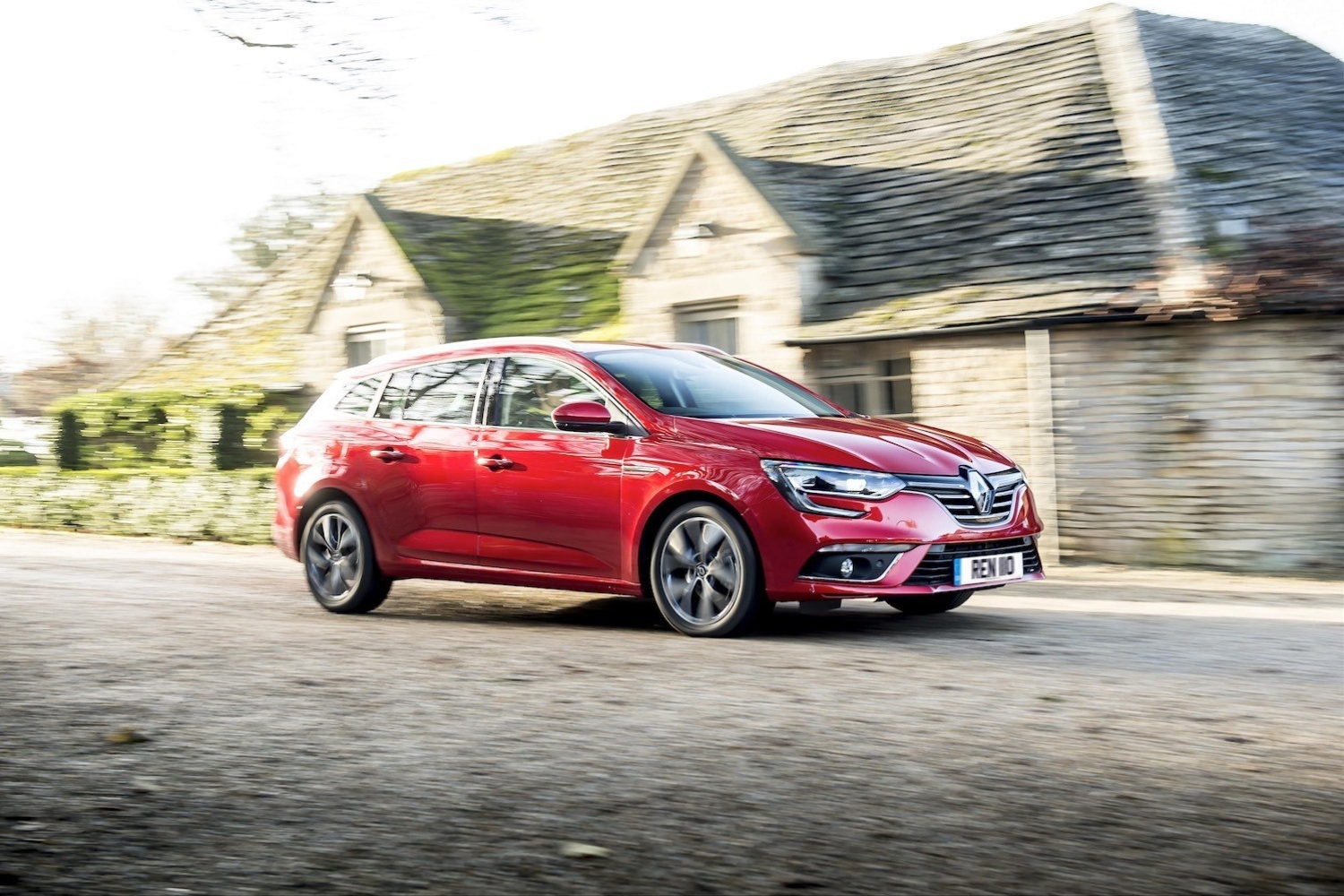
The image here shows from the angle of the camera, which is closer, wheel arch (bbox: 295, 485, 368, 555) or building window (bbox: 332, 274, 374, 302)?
wheel arch (bbox: 295, 485, 368, 555)

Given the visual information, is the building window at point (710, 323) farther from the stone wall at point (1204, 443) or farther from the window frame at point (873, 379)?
the stone wall at point (1204, 443)

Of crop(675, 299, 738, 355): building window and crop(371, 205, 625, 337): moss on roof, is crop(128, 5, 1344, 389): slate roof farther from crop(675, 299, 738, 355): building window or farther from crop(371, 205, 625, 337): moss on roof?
crop(675, 299, 738, 355): building window

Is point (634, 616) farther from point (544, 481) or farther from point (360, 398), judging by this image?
point (360, 398)

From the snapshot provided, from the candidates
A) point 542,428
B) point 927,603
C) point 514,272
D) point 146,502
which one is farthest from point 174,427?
point 927,603

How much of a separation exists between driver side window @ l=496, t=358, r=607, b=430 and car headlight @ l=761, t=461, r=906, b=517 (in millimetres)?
1558

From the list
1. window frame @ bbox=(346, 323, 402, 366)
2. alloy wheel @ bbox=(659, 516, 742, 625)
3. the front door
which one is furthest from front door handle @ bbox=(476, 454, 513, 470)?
window frame @ bbox=(346, 323, 402, 366)

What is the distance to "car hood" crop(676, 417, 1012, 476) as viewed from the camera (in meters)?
8.19

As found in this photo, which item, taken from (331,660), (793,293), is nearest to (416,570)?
(331,660)

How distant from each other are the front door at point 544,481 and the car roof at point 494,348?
5.8 inches

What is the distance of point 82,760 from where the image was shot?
5.33 metres

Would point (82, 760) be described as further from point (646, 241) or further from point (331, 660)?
point (646, 241)

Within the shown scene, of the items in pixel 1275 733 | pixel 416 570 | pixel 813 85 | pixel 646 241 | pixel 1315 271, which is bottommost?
pixel 1275 733

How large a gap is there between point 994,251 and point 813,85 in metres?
6.90


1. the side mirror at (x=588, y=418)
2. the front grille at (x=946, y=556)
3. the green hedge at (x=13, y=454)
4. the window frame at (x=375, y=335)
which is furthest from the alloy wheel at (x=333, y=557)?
the green hedge at (x=13, y=454)
